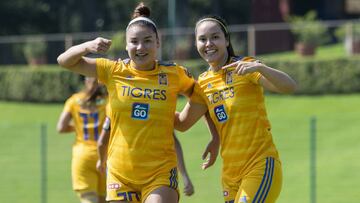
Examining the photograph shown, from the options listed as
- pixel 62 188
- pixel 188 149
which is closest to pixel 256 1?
pixel 188 149

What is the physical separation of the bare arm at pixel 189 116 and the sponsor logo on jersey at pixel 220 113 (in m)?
0.27

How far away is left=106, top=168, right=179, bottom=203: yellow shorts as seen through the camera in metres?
6.68

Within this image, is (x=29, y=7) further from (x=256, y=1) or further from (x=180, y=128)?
(x=180, y=128)

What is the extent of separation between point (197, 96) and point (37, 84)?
23424 millimetres

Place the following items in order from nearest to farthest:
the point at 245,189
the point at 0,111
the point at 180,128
→ the point at 245,189 → the point at 180,128 → the point at 0,111

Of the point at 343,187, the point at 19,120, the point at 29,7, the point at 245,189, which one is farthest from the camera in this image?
the point at 29,7

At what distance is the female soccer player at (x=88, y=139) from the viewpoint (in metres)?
9.89

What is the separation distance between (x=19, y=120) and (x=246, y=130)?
20.8 meters

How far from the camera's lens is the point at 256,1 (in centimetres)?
4175

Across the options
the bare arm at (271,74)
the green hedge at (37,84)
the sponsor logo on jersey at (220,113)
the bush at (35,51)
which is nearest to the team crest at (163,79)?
the sponsor logo on jersey at (220,113)

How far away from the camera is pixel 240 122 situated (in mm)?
6664

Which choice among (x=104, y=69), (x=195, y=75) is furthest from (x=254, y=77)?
(x=195, y=75)

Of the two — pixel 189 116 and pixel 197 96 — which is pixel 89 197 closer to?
pixel 189 116

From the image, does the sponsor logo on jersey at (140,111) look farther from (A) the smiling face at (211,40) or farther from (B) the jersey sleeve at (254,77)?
(B) the jersey sleeve at (254,77)
